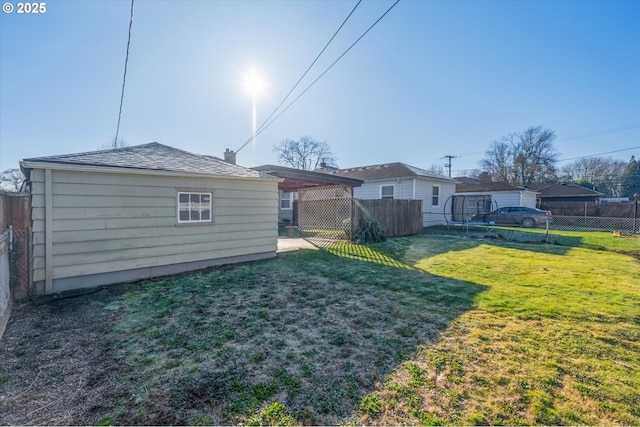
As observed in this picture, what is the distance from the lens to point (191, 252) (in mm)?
6004

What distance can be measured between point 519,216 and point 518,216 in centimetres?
6

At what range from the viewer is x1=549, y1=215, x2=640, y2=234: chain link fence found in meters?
13.9

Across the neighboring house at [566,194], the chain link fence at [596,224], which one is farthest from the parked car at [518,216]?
the neighboring house at [566,194]

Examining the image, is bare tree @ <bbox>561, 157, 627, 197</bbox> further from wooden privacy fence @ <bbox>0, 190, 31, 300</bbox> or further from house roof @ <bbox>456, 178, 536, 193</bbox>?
wooden privacy fence @ <bbox>0, 190, 31, 300</bbox>

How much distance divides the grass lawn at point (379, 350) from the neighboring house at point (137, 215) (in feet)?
2.44

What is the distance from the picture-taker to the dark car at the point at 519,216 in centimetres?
1661

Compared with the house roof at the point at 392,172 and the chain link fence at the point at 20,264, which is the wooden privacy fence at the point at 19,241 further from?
the house roof at the point at 392,172

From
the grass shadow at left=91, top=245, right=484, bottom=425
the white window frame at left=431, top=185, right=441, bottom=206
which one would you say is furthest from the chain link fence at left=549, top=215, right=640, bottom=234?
the grass shadow at left=91, top=245, right=484, bottom=425

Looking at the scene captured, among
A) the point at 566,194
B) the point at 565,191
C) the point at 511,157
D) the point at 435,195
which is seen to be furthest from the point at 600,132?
the point at 435,195

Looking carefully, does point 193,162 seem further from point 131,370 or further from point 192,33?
point 131,370

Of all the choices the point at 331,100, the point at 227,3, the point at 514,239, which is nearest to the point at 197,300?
the point at 227,3

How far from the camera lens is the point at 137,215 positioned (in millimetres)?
5242

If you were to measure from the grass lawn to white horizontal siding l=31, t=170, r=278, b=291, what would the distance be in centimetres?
76

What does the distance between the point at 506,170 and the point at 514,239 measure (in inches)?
1185
